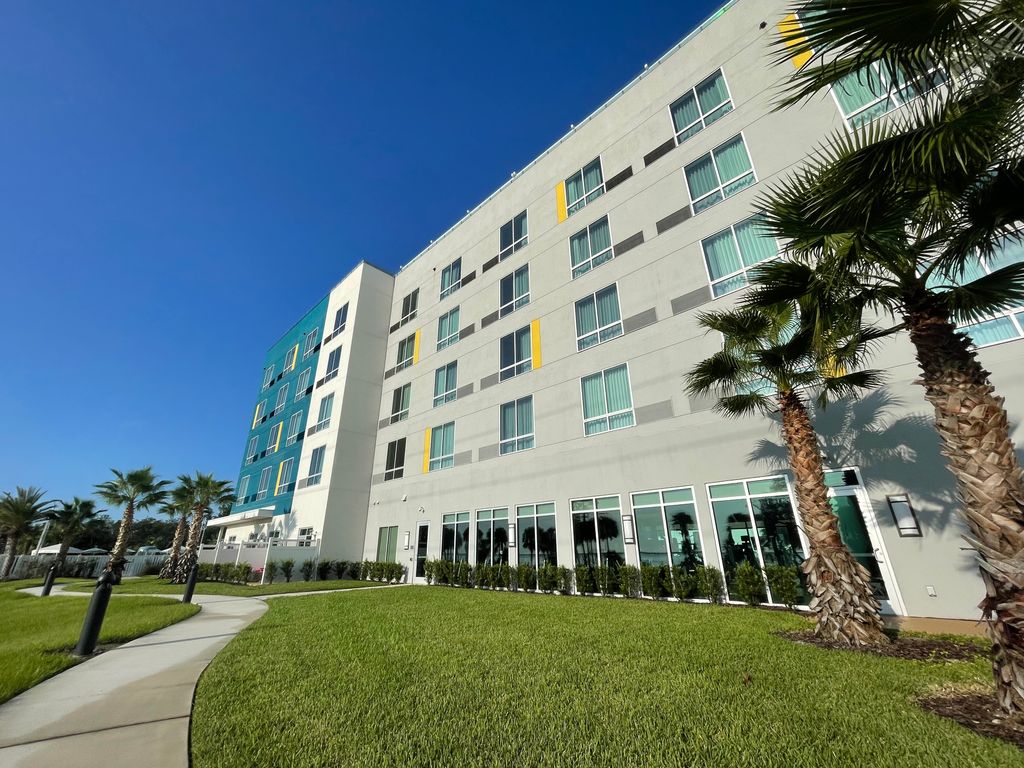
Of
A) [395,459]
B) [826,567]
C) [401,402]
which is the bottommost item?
[826,567]

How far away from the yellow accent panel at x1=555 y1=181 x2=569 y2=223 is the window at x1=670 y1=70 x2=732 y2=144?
16.9 feet

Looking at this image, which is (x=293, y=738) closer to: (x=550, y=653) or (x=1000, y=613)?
(x=550, y=653)

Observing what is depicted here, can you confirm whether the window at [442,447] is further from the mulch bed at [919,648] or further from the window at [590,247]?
the mulch bed at [919,648]

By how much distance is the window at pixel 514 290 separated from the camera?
757 inches

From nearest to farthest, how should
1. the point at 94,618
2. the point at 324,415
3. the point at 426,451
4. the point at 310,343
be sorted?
the point at 94,618 < the point at 426,451 < the point at 324,415 < the point at 310,343

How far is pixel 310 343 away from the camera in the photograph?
32.2 m

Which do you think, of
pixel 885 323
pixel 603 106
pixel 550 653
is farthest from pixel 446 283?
pixel 550 653

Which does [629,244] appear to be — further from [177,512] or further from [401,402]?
[177,512]

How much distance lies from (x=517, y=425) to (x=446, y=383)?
601 centimetres

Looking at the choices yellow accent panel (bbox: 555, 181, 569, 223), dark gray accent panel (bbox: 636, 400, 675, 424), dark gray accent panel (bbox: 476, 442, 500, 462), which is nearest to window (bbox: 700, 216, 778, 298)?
dark gray accent panel (bbox: 636, 400, 675, 424)

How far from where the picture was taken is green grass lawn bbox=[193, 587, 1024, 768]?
3.06 metres

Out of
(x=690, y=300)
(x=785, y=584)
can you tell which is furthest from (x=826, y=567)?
(x=690, y=300)

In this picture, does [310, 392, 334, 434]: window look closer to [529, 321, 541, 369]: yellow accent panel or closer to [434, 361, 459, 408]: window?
[434, 361, 459, 408]: window

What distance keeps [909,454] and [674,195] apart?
10.4 m
